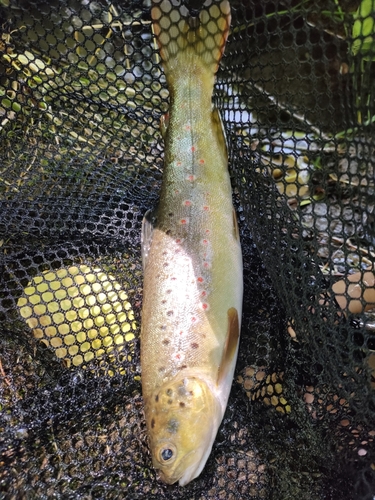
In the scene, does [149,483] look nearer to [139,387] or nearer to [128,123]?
[139,387]

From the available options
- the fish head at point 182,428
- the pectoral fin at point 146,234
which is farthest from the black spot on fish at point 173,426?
the pectoral fin at point 146,234

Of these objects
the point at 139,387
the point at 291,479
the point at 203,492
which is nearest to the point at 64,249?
the point at 139,387

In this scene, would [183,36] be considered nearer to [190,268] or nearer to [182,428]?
[190,268]

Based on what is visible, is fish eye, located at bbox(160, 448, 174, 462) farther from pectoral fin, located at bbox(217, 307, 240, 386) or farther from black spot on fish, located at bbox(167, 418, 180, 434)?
pectoral fin, located at bbox(217, 307, 240, 386)

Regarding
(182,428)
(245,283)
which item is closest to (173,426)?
(182,428)

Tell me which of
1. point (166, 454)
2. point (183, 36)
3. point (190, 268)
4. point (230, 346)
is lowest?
point (166, 454)
